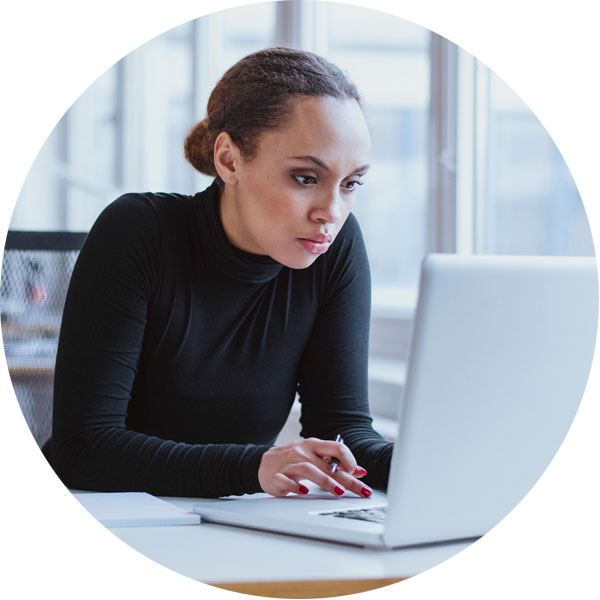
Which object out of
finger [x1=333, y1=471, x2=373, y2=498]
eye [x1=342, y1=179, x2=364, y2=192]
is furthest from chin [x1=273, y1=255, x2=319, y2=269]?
finger [x1=333, y1=471, x2=373, y2=498]

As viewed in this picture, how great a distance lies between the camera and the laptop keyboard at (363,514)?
90cm

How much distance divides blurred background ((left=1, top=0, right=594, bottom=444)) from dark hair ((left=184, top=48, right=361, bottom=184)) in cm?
15

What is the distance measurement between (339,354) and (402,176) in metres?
1.14

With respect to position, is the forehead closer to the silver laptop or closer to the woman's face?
the woman's face

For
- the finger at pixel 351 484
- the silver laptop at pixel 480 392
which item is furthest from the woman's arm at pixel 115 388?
the silver laptop at pixel 480 392

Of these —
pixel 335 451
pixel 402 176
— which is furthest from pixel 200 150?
pixel 402 176

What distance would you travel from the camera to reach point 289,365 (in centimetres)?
142

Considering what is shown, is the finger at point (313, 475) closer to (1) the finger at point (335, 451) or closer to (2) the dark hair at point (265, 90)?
(1) the finger at point (335, 451)

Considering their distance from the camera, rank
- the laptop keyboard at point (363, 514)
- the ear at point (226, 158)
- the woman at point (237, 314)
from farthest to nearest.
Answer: the ear at point (226, 158), the woman at point (237, 314), the laptop keyboard at point (363, 514)

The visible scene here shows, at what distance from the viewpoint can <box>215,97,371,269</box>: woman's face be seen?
120 cm

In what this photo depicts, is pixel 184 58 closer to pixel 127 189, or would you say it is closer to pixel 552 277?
pixel 127 189

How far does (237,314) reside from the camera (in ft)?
4.54

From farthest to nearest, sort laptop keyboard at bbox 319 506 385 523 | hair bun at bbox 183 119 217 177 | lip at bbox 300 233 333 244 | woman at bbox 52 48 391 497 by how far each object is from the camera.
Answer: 1. hair bun at bbox 183 119 217 177
2. lip at bbox 300 233 333 244
3. woman at bbox 52 48 391 497
4. laptop keyboard at bbox 319 506 385 523

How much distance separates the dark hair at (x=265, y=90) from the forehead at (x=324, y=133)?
0.02 meters
